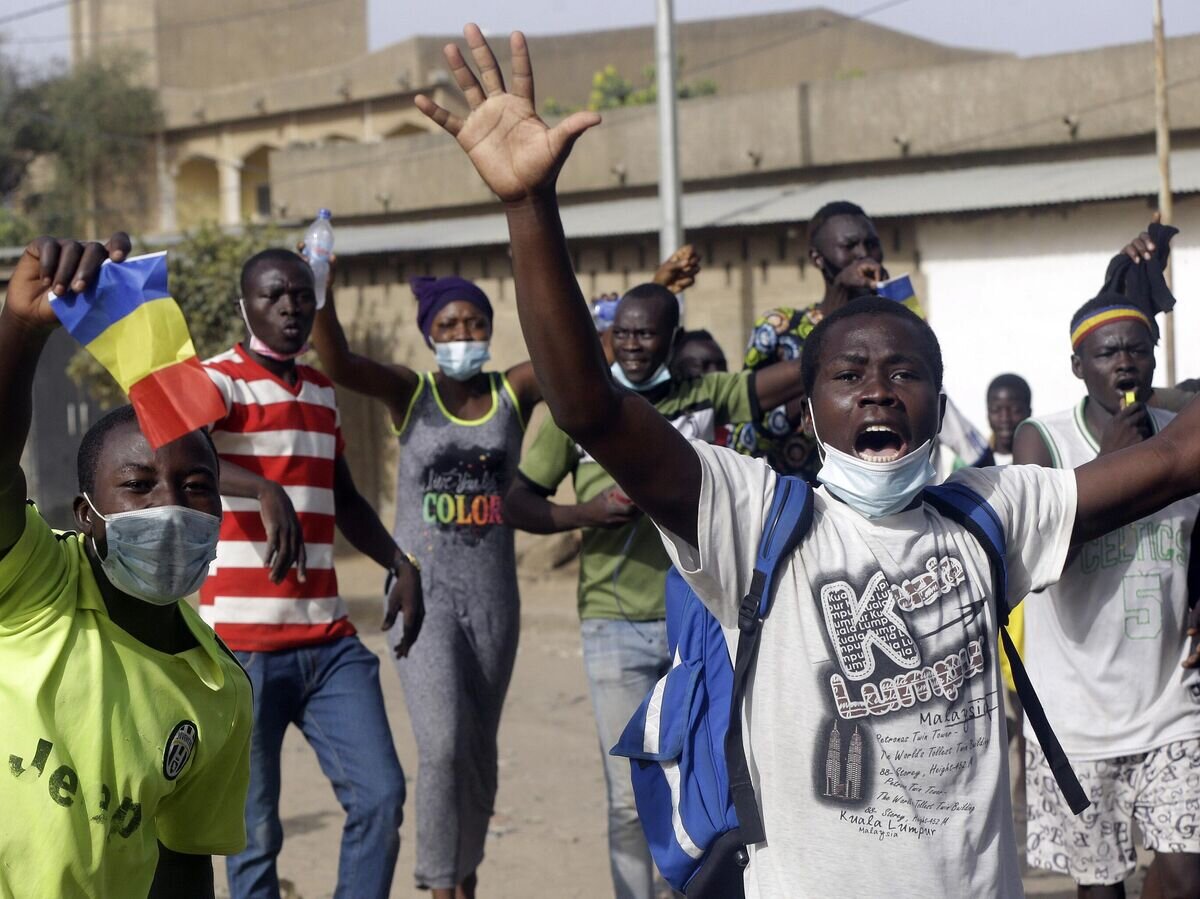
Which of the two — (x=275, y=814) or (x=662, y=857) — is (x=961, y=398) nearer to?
(x=275, y=814)

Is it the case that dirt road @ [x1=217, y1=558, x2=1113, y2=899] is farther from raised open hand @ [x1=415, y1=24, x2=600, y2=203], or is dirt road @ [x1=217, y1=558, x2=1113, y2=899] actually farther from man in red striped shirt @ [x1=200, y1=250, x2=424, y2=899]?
raised open hand @ [x1=415, y1=24, x2=600, y2=203]

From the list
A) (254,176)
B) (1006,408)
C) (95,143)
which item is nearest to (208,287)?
(1006,408)

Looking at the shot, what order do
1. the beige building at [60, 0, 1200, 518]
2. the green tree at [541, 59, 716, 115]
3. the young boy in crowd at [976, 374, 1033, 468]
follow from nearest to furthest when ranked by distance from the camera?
1. the young boy in crowd at [976, 374, 1033, 468]
2. the beige building at [60, 0, 1200, 518]
3. the green tree at [541, 59, 716, 115]

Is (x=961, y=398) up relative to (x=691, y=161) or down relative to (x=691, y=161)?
down

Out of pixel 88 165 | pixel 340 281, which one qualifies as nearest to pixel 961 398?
pixel 340 281

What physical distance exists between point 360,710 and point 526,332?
2509 mm

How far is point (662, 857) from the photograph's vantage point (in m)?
2.94

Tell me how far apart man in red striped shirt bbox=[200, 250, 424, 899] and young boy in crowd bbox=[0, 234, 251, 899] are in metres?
1.34

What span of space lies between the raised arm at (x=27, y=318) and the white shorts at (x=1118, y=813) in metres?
2.97

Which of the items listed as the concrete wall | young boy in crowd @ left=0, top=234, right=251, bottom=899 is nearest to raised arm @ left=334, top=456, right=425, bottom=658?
young boy in crowd @ left=0, top=234, right=251, bottom=899

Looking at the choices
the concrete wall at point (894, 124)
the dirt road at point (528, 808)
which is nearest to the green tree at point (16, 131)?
the concrete wall at point (894, 124)

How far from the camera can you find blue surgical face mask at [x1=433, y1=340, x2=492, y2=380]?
18.5ft

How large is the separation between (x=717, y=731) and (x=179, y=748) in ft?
3.33

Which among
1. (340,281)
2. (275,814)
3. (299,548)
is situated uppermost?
(340,281)
